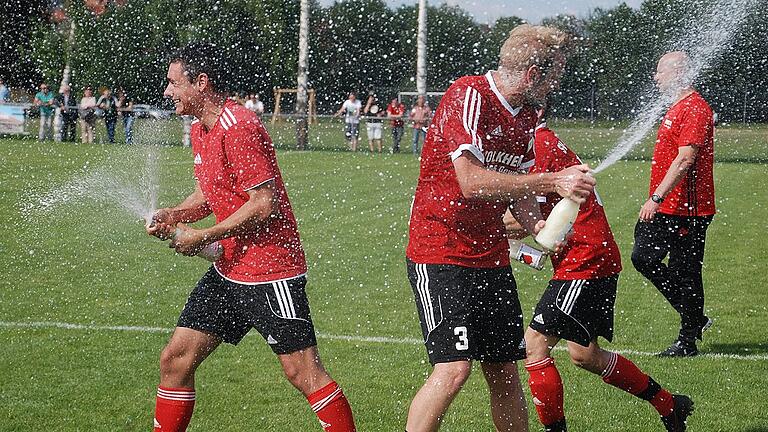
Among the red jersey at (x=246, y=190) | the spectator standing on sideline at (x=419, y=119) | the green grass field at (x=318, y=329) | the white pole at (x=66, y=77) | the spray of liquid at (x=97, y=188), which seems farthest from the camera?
the spectator standing on sideline at (x=419, y=119)

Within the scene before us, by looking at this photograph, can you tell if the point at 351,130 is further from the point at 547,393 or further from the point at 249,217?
the point at 249,217

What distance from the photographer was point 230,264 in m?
4.26

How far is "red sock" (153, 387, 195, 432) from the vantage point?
4293 millimetres

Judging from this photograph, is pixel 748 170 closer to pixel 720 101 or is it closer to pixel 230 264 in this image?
pixel 720 101

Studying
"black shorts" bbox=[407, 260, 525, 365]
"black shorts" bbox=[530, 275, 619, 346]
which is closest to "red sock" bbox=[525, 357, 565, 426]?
"black shorts" bbox=[530, 275, 619, 346]

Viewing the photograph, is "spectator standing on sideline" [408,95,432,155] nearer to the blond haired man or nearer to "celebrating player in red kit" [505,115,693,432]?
"celebrating player in red kit" [505,115,693,432]

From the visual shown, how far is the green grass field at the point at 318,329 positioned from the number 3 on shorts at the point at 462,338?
3.98 ft

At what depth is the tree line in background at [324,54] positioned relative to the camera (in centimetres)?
2973

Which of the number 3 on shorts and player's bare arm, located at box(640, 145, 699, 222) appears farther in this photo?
player's bare arm, located at box(640, 145, 699, 222)

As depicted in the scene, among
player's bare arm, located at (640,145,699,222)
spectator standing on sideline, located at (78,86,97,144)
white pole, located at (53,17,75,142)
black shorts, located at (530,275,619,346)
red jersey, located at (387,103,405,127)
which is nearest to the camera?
black shorts, located at (530,275,619,346)

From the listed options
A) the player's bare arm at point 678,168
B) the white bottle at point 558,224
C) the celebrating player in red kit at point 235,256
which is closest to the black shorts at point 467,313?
the white bottle at point 558,224

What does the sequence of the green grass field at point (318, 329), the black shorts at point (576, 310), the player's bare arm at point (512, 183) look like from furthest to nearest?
1. the green grass field at point (318, 329)
2. the black shorts at point (576, 310)
3. the player's bare arm at point (512, 183)

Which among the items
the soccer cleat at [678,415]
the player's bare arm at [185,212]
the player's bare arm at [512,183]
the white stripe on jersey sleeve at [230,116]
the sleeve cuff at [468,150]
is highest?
the white stripe on jersey sleeve at [230,116]

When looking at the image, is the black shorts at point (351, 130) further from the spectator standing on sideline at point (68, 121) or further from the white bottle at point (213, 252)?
the white bottle at point (213, 252)
